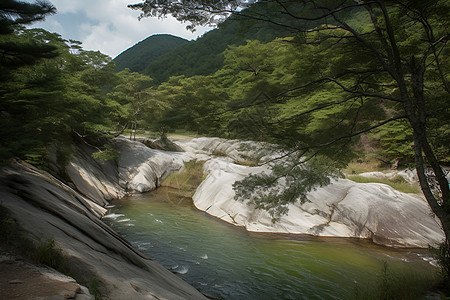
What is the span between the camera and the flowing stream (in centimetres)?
584

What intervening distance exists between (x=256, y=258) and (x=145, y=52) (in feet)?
319

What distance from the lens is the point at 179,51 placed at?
2591 inches

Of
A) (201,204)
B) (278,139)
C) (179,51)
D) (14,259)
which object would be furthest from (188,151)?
(179,51)

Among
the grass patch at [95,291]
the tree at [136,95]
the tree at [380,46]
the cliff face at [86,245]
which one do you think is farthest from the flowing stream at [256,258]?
the tree at [136,95]

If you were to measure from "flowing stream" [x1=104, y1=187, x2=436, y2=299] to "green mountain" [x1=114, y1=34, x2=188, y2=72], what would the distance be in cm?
7594

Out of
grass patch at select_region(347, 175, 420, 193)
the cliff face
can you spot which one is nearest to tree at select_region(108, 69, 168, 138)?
the cliff face

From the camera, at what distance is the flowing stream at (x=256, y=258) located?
5.84m

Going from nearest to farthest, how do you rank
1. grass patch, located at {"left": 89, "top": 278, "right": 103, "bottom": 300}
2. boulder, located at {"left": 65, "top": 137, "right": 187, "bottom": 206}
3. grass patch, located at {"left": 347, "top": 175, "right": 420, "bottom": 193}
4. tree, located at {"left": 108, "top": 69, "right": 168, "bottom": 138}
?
grass patch, located at {"left": 89, "top": 278, "right": 103, "bottom": 300}
boulder, located at {"left": 65, "top": 137, "right": 187, "bottom": 206}
grass patch, located at {"left": 347, "top": 175, "right": 420, "bottom": 193}
tree, located at {"left": 108, "top": 69, "right": 168, "bottom": 138}

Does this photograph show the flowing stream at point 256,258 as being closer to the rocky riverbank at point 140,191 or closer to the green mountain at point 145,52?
the rocky riverbank at point 140,191

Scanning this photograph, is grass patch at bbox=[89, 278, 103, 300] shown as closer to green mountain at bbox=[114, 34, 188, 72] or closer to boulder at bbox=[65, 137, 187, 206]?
boulder at bbox=[65, 137, 187, 206]

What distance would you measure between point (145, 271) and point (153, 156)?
1435 centimetres

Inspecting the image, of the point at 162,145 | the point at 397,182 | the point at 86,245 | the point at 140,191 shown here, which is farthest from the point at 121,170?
the point at 397,182

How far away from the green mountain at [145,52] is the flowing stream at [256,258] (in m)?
75.9

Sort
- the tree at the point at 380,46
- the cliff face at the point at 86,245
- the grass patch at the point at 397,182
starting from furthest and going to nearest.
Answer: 1. the grass patch at the point at 397,182
2. the tree at the point at 380,46
3. the cliff face at the point at 86,245
